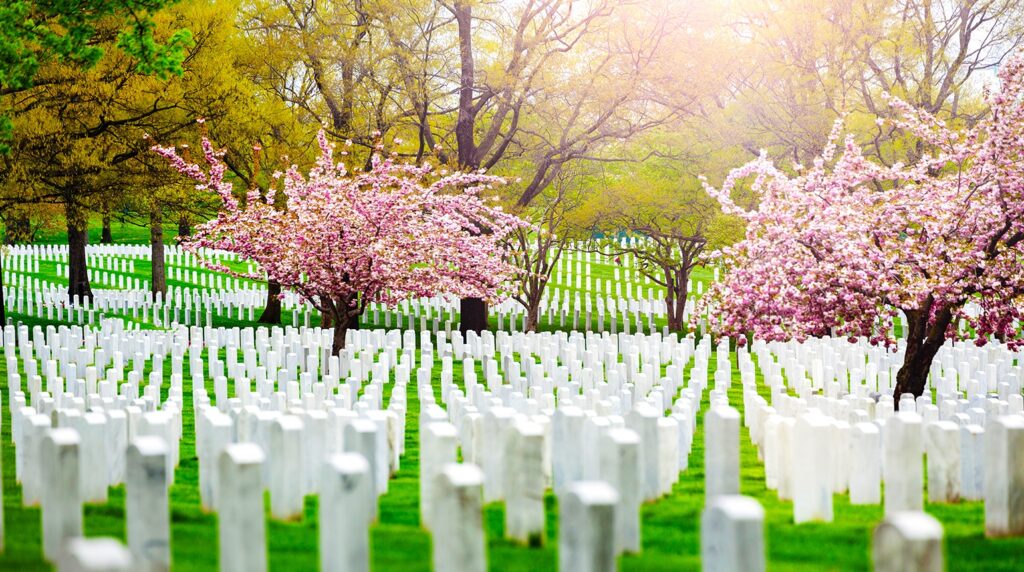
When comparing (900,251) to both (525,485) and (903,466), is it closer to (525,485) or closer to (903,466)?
(903,466)

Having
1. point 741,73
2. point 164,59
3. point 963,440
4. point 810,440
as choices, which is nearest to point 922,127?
point 963,440

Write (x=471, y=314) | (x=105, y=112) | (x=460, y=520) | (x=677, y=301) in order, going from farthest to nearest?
(x=677, y=301), (x=471, y=314), (x=105, y=112), (x=460, y=520)

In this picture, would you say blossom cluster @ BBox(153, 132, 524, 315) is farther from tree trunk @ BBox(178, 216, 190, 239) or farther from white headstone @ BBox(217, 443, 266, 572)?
white headstone @ BBox(217, 443, 266, 572)

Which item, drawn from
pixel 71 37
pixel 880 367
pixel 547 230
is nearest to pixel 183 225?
pixel 547 230

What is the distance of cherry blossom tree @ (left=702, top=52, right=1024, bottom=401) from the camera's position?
1075 cm

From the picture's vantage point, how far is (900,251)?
1130cm

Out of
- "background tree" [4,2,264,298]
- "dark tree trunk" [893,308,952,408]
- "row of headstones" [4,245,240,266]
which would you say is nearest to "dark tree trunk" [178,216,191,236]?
"background tree" [4,2,264,298]

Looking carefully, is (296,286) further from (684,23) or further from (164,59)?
(684,23)

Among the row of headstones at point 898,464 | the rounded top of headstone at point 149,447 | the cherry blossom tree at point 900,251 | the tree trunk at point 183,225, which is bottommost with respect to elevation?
the row of headstones at point 898,464

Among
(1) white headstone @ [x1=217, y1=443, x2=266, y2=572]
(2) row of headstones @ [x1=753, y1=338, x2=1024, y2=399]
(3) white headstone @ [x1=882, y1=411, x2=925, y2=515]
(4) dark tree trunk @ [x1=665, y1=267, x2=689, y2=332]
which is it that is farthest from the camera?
(4) dark tree trunk @ [x1=665, y1=267, x2=689, y2=332]

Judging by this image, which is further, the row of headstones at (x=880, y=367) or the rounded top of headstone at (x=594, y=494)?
the row of headstones at (x=880, y=367)

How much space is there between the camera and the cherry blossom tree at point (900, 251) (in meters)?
10.8

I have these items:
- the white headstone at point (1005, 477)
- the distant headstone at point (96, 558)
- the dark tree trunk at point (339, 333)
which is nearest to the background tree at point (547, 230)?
the dark tree trunk at point (339, 333)

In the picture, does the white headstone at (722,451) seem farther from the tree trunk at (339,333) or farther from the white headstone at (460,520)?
the tree trunk at (339,333)
